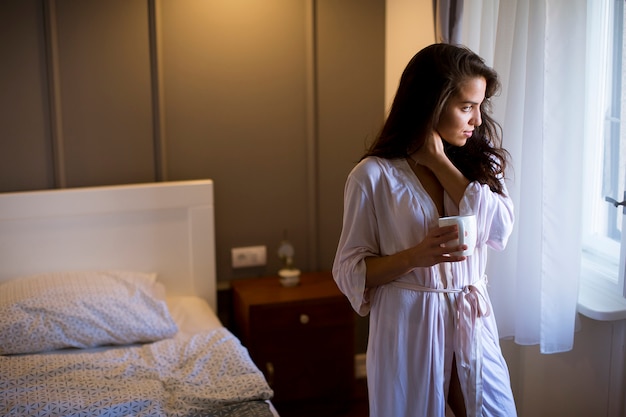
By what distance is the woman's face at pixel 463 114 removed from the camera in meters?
1.80

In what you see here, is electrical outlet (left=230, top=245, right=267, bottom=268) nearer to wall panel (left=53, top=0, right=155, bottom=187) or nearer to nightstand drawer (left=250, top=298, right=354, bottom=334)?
nightstand drawer (left=250, top=298, right=354, bottom=334)

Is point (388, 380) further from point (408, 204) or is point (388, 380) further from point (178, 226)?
point (178, 226)

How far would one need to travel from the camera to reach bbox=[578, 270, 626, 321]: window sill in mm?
2293

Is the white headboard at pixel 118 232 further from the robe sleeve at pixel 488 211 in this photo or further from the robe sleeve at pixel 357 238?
the robe sleeve at pixel 488 211

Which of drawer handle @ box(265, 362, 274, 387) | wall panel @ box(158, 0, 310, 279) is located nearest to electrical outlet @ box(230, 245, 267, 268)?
wall panel @ box(158, 0, 310, 279)

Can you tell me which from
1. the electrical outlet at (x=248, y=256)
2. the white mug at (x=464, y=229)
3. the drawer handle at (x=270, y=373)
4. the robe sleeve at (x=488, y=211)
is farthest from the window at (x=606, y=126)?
the electrical outlet at (x=248, y=256)

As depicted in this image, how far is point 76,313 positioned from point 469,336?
149cm

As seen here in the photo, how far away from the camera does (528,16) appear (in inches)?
91.1

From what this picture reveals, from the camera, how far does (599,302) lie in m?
2.38

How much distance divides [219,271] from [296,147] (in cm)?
63

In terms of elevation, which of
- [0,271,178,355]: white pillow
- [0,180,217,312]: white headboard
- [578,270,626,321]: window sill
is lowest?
[0,271,178,355]: white pillow

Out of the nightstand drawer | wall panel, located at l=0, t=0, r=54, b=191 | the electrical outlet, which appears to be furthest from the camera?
the electrical outlet

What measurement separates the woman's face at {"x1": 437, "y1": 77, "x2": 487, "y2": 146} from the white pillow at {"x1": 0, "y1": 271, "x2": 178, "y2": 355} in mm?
1398

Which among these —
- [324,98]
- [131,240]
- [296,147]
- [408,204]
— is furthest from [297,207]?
[408,204]
